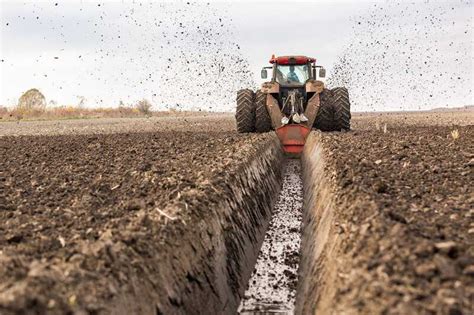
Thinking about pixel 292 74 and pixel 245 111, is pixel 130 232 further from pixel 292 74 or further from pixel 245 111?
pixel 292 74

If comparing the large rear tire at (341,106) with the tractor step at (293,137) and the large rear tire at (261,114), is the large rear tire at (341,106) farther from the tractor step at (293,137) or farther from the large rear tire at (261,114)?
the large rear tire at (261,114)

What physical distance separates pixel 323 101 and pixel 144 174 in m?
8.32

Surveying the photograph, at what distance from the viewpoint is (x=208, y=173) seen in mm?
6262

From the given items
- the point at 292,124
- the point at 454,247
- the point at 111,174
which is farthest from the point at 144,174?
the point at 292,124

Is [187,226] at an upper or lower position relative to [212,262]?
upper

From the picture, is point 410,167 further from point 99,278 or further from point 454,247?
point 99,278

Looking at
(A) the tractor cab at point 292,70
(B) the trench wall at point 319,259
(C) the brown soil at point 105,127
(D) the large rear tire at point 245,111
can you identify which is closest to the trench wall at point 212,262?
(B) the trench wall at point 319,259

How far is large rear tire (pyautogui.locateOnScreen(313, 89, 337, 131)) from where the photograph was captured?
13.9 metres

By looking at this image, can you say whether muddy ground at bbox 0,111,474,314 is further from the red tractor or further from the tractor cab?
the tractor cab

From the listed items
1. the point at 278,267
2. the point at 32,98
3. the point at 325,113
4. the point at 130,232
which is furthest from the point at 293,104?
the point at 32,98

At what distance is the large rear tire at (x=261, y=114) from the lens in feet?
45.0

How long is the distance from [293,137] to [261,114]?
1.36m

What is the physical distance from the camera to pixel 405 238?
3.24m

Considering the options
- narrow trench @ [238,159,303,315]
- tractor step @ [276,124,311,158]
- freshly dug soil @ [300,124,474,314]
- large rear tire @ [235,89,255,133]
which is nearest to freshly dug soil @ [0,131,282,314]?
narrow trench @ [238,159,303,315]
